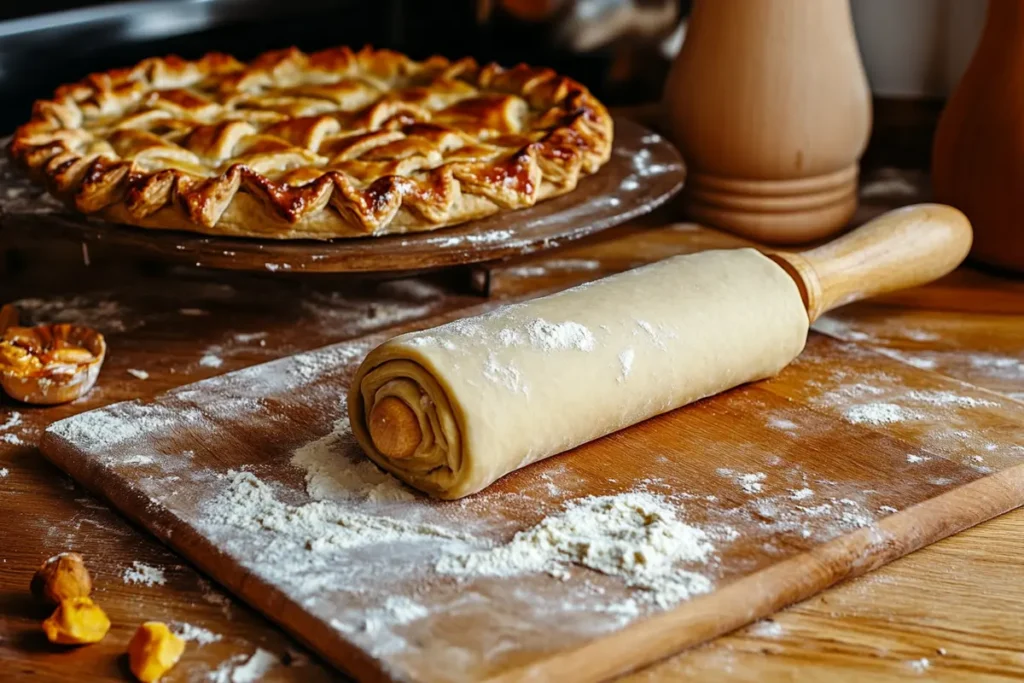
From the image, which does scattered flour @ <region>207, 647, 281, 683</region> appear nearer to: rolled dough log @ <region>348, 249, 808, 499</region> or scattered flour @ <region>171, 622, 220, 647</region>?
scattered flour @ <region>171, 622, 220, 647</region>

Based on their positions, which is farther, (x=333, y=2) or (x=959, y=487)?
(x=333, y=2)

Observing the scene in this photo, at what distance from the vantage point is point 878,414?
3.04 ft

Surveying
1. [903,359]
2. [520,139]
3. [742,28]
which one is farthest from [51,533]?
[742,28]

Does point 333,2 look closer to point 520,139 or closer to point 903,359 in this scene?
point 520,139

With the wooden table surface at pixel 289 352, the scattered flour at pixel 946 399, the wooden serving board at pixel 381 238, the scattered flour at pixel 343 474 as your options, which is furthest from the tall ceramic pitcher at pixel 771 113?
Answer: the scattered flour at pixel 343 474

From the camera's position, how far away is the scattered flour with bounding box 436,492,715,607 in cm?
69

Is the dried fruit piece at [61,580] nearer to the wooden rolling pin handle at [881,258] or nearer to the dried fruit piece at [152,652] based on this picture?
the dried fruit piece at [152,652]

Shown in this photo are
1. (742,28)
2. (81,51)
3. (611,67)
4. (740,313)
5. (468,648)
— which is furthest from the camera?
(611,67)

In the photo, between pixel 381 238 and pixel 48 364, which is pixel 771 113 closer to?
pixel 381 238

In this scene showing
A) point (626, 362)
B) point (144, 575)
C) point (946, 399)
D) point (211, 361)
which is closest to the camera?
point (144, 575)

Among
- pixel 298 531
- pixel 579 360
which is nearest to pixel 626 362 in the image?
pixel 579 360

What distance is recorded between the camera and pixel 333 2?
63.9 inches

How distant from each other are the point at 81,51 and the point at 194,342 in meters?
0.49

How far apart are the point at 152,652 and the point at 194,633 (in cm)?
5
